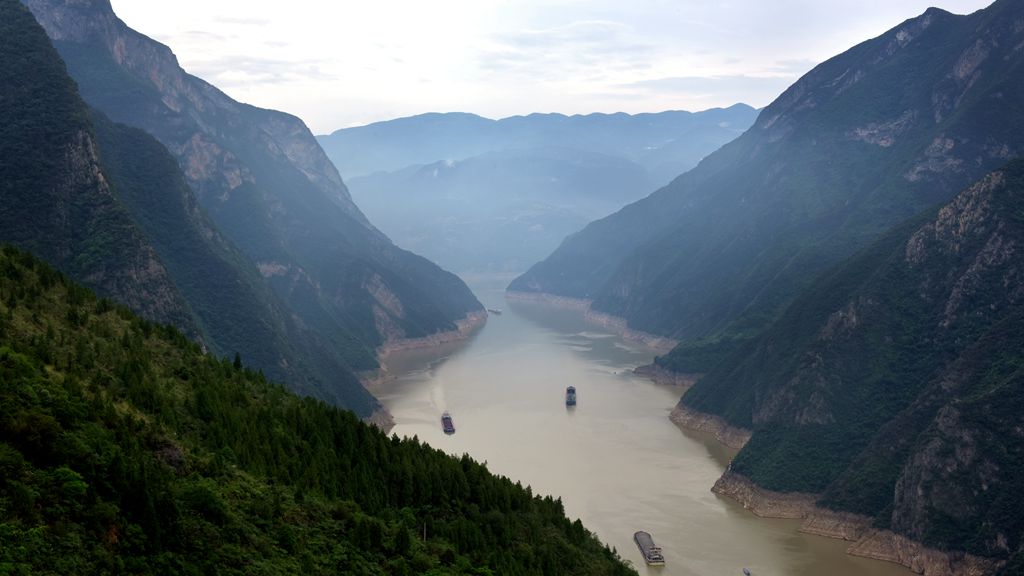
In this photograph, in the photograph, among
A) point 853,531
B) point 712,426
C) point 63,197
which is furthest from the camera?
point 712,426

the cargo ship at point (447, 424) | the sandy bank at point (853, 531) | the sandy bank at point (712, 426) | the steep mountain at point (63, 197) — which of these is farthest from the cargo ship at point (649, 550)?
the steep mountain at point (63, 197)

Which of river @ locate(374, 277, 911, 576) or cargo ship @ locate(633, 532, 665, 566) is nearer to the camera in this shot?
cargo ship @ locate(633, 532, 665, 566)

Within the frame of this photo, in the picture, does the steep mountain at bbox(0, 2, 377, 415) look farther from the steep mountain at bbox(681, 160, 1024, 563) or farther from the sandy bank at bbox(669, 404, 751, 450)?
the steep mountain at bbox(681, 160, 1024, 563)

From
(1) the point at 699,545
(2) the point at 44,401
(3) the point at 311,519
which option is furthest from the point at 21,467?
(1) the point at 699,545

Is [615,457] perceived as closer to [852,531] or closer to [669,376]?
[852,531]

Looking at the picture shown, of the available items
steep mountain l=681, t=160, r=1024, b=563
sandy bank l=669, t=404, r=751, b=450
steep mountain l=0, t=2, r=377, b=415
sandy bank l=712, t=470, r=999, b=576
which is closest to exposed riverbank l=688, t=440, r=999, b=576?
sandy bank l=712, t=470, r=999, b=576

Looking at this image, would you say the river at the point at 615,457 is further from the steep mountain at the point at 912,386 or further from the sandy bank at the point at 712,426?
the steep mountain at the point at 912,386

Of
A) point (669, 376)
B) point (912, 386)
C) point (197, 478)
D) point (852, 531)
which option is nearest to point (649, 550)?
point (852, 531)

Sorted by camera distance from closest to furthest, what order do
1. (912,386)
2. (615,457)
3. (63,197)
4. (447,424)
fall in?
(63,197), (912,386), (615,457), (447,424)
